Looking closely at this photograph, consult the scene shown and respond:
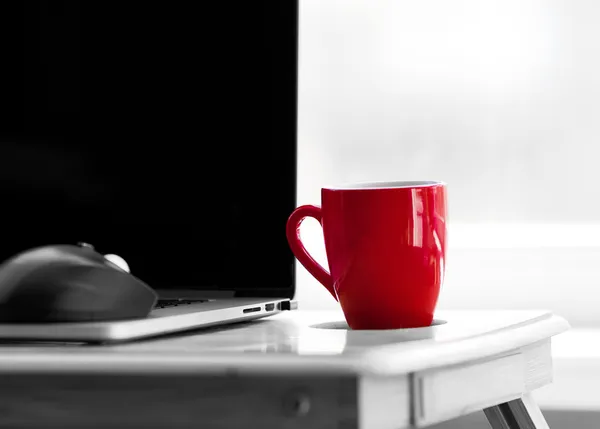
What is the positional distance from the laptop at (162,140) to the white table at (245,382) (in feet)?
0.89

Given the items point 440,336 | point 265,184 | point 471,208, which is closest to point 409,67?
point 471,208

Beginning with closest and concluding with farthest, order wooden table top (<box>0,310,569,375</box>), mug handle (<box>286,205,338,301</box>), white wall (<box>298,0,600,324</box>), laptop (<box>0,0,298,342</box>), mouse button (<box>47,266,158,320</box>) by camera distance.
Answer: wooden table top (<box>0,310,569,375</box>), mouse button (<box>47,266,158,320</box>), mug handle (<box>286,205,338,301</box>), laptop (<box>0,0,298,342</box>), white wall (<box>298,0,600,324</box>)

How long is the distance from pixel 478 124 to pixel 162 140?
563 mm

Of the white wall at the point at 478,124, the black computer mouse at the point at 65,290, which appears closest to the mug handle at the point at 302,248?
the black computer mouse at the point at 65,290

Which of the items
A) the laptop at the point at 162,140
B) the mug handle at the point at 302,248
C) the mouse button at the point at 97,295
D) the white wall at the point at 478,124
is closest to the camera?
the mouse button at the point at 97,295

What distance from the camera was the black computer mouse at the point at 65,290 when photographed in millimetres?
677

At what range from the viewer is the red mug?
0.72 m

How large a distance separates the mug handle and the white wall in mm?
572

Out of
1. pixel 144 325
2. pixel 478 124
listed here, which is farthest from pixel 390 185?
pixel 478 124

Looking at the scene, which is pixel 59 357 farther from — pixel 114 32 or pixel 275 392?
pixel 114 32

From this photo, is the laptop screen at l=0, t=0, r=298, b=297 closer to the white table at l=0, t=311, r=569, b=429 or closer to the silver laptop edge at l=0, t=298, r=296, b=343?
the silver laptop edge at l=0, t=298, r=296, b=343

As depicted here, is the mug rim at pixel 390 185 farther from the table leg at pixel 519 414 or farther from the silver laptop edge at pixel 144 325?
the table leg at pixel 519 414

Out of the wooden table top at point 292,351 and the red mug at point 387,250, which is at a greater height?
the red mug at point 387,250

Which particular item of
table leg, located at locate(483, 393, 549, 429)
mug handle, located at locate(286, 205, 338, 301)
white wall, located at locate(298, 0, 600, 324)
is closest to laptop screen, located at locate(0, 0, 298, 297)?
mug handle, located at locate(286, 205, 338, 301)
